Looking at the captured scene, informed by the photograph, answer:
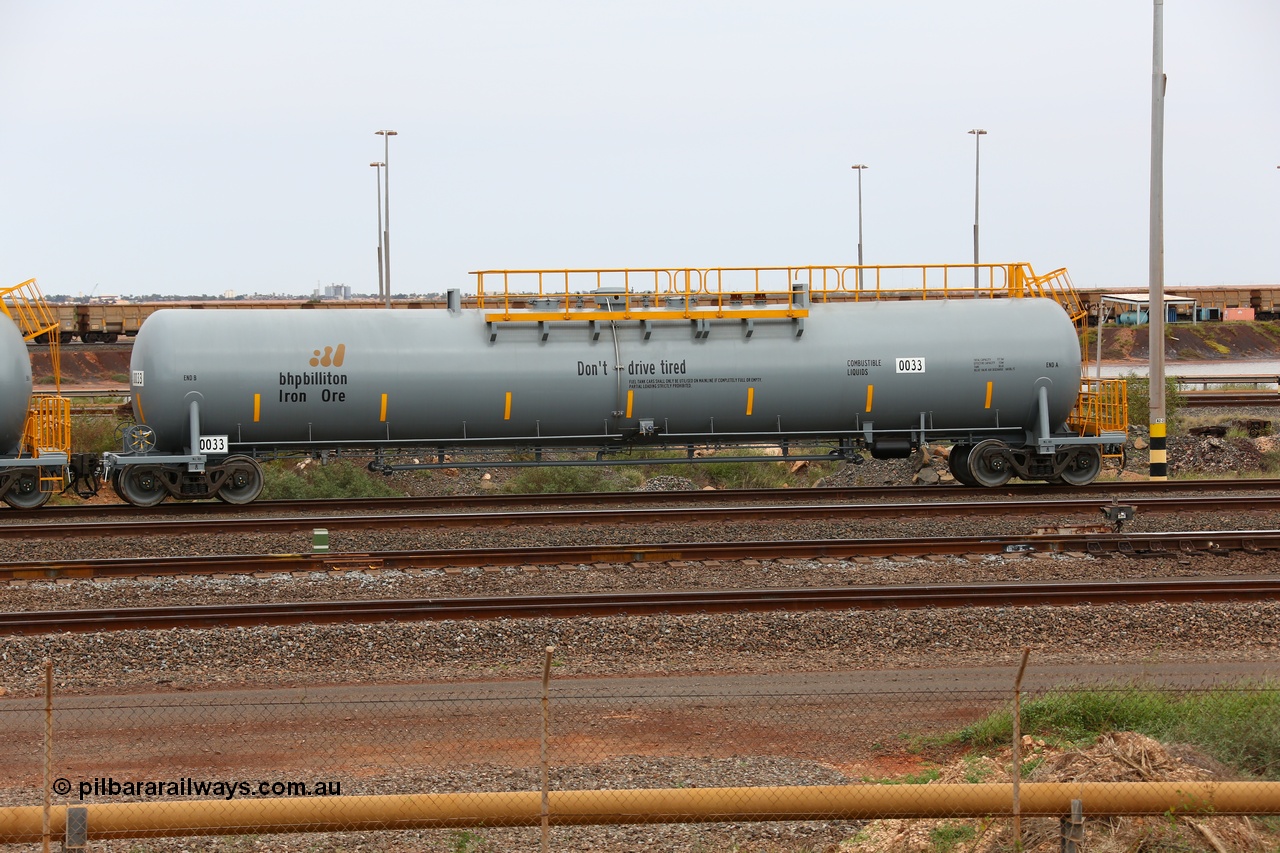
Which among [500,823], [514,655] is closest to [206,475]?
[514,655]

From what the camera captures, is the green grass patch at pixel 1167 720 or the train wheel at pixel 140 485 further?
the train wheel at pixel 140 485

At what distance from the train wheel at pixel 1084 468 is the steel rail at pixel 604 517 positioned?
8.28ft

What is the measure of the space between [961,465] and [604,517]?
7626 millimetres

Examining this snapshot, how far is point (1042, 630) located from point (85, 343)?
50.3 meters

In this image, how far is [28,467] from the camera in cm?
1931

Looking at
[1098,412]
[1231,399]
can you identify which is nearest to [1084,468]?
[1098,412]

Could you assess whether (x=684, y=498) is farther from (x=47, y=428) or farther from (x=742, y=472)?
(x=47, y=428)

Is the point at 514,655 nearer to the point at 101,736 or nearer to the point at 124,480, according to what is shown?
the point at 101,736

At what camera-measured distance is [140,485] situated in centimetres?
1916

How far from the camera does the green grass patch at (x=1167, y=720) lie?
735cm

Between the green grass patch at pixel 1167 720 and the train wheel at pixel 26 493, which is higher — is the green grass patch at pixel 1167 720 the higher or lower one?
the lower one

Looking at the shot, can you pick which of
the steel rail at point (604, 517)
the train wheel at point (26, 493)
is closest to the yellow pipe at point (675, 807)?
the steel rail at point (604, 517)

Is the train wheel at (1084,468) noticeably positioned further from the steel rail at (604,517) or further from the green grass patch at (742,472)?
the green grass patch at (742,472)

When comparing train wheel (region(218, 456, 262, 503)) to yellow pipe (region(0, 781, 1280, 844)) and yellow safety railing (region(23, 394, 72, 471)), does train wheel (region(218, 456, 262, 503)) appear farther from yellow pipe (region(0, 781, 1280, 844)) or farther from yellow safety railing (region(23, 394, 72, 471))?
yellow pipe (region(0, 781, 1280, 844))
